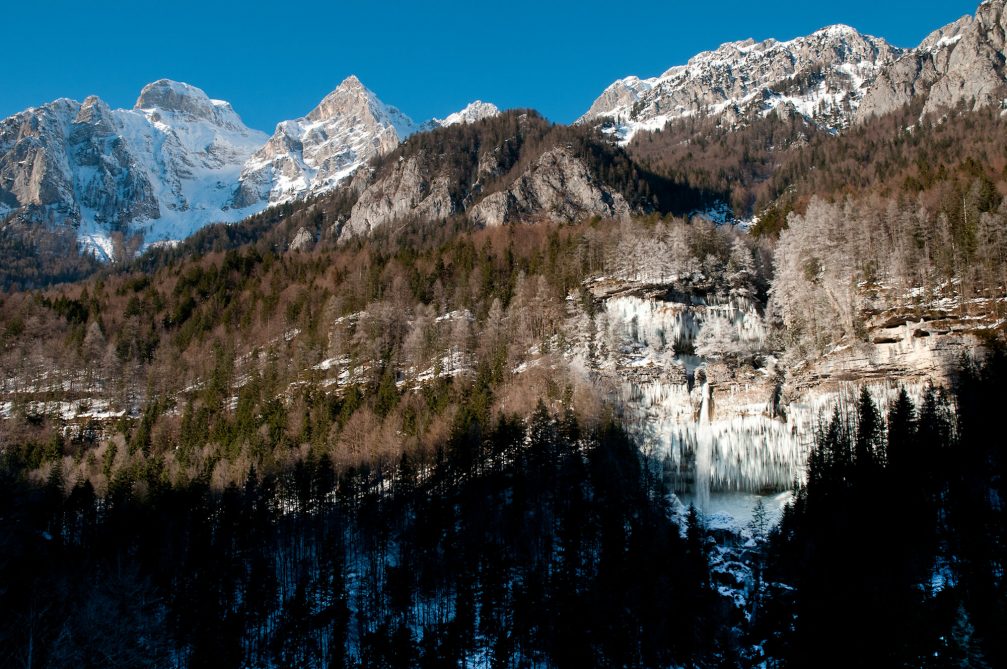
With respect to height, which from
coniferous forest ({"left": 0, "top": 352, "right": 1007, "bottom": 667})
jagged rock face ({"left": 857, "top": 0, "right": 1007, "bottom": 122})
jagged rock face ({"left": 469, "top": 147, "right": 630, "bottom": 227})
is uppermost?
jagged rock face ({"left": 857, "top": 0, "right": 1007, "bottom": 122})

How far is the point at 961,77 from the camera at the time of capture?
17200 centimetres

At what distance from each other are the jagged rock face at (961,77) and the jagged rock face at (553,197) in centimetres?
7770

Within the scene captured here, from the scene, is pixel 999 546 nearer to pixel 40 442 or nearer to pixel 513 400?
pixel 513 400

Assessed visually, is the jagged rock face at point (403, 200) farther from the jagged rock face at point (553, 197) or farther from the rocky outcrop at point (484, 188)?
the jagged rock face at point (553, 197)

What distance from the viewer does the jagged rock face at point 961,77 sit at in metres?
166

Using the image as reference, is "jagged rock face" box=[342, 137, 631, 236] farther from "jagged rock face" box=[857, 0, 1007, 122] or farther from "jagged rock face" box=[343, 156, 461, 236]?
"jagged rock face" box=[857, 0, 1007, 122]

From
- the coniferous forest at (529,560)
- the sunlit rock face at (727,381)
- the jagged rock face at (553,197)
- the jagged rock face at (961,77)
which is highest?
the jagged rock face at (961,77)

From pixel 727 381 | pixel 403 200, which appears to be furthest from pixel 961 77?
pixel 727 381

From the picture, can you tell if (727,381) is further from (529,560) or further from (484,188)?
(484,188)

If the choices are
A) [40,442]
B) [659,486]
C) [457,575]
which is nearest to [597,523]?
[659,486]

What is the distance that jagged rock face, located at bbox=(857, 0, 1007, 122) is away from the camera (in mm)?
165875

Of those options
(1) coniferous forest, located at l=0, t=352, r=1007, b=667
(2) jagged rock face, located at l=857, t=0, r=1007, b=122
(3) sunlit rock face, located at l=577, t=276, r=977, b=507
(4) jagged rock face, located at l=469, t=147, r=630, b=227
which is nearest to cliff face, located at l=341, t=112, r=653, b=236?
(4) jagged rock face, located at l=469, t=147, r=630, b=227

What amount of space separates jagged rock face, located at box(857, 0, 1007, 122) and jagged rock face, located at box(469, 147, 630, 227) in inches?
3059

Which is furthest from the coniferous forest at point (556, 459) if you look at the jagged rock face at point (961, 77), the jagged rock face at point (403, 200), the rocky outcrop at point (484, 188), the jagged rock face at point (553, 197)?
the jagged rock face at point (961, 77)
